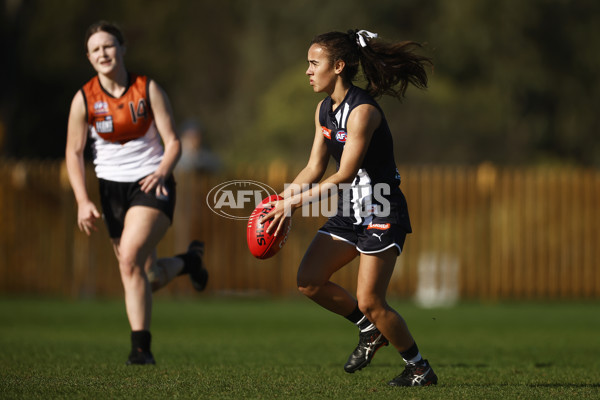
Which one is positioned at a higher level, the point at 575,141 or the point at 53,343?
the point at 575,141

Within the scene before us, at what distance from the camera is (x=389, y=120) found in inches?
983

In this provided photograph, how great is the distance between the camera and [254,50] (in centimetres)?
3338

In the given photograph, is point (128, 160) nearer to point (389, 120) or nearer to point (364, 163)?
point (364, 163)

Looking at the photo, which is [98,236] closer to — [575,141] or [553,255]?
[553,255]

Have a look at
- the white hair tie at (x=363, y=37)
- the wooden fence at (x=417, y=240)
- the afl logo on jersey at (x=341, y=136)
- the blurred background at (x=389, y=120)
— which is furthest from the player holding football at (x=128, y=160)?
the wooden fence at (x=417, y=240)

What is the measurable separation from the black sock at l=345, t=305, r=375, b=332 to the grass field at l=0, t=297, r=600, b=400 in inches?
13.6

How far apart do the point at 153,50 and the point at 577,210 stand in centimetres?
2656

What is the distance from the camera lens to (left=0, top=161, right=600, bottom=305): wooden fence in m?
15.7

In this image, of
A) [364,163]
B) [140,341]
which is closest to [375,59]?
[364,163]

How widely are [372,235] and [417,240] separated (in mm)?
10202

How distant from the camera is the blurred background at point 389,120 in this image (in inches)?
621

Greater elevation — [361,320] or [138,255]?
[138,255]

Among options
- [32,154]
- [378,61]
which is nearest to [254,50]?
[32,154]

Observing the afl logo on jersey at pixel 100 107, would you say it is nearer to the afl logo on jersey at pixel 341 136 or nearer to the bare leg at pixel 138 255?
the bare leg at pixel 138 255
